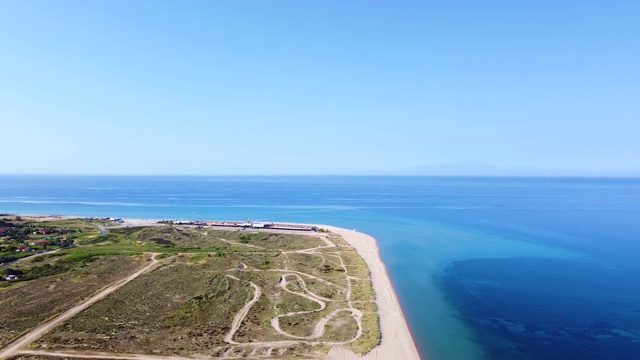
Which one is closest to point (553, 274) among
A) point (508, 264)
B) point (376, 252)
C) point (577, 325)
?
point (508, 264)

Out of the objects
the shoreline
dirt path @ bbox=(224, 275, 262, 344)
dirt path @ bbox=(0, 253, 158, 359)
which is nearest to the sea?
the shoreline

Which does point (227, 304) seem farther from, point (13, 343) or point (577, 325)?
point (577, 325)

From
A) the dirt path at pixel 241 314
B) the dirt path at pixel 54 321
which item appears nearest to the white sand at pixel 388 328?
the dirt path at pixel 241 314

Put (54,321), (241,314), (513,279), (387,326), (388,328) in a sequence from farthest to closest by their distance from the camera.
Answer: (513,279)
(241,314)
(387,326)
(388,328)
(54,321)

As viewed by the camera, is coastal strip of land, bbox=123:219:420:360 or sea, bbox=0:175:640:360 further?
sea, bbox=0:175:640:360

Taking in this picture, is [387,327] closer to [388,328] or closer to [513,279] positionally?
[388,328]

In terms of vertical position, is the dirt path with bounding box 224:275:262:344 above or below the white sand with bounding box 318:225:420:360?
above

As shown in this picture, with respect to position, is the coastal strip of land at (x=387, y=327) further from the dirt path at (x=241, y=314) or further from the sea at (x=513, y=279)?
the dirt path at (x=241, y=314)

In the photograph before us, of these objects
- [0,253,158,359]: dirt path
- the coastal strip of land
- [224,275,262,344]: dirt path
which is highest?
[0,253,158,359]: dirt path

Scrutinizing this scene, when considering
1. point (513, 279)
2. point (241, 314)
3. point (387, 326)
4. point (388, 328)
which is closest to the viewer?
point (388, 328)

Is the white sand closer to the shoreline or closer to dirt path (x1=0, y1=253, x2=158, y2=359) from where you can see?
the shoreline

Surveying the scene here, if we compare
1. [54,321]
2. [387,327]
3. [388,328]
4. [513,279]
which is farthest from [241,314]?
[513,279]
